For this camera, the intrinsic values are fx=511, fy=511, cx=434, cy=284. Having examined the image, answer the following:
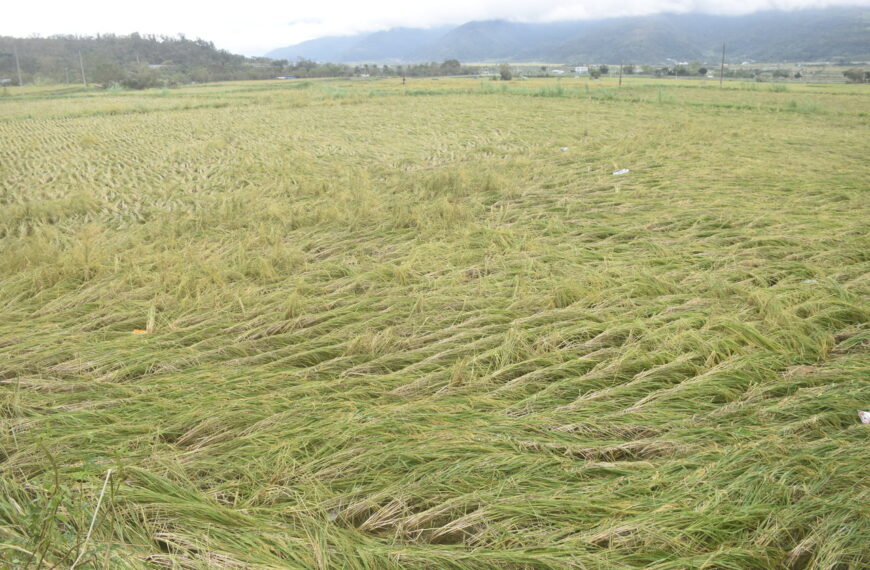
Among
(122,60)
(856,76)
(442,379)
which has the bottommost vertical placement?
(442,379)

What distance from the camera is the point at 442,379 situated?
8.67ft

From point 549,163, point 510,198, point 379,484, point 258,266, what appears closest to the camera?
point 379,484

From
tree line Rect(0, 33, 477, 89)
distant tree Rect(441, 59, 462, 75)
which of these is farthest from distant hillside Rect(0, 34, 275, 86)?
distant tree Rect(441, 59, 462, 75)

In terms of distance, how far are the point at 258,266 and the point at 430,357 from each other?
6.59 feet

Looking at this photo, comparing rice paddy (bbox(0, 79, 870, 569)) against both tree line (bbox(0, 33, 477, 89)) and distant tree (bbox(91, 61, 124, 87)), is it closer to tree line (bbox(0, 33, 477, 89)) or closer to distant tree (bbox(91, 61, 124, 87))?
tree line (bbox(0, 33, 477, 89))

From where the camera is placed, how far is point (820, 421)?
2.15 metres

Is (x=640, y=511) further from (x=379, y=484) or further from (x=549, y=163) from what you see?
(x=549, y=163)

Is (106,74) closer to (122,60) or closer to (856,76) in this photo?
(122,60)

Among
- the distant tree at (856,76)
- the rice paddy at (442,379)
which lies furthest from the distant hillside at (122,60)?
the distant tree at (856,76)

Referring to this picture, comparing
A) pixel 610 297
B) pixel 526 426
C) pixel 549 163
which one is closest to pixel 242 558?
pixel 526 426

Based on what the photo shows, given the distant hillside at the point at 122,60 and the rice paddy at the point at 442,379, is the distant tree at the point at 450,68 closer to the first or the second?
the distant hillside at the point at 122,60

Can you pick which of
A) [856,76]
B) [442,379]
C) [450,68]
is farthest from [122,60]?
[442,379]

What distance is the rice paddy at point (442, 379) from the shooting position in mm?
1637

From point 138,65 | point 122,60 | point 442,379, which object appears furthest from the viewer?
point 122,60
